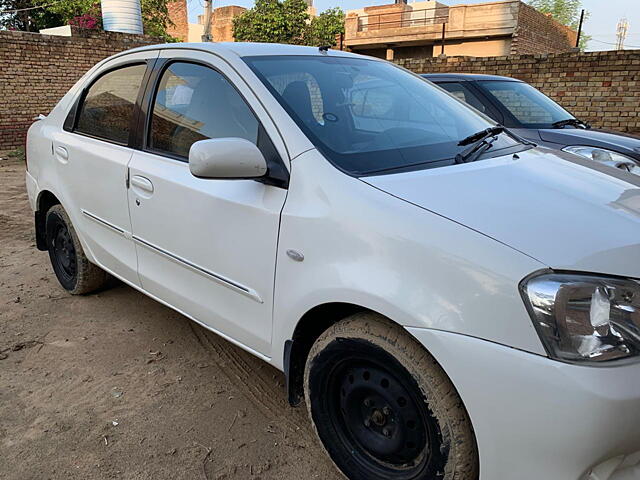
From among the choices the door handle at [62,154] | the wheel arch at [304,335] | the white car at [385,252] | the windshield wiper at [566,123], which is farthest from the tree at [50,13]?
the wheel arch at [304,335]

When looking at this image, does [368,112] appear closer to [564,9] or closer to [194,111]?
[194,111]

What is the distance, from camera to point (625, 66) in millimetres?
9344

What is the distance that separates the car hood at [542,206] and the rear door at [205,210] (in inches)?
21.9

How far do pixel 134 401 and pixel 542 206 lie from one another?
2100mm

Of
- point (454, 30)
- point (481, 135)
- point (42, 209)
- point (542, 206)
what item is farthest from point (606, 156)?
point (454, 30)

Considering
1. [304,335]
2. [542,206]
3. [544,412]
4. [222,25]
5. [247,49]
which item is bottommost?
[304,335]

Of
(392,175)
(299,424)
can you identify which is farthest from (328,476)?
(392,175)

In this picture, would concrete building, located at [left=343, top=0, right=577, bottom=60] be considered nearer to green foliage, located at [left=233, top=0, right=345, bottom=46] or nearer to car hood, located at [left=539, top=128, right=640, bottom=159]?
green foliage, located at [left=233, top=0, right=345, bottom=46]

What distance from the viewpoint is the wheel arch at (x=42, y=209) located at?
3797 millimetres

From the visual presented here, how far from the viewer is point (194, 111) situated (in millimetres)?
2549

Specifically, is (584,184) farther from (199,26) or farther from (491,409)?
(199,26)

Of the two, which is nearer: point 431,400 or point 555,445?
point 555,445

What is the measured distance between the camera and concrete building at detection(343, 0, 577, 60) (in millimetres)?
22328

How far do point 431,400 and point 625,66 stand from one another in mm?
9953
